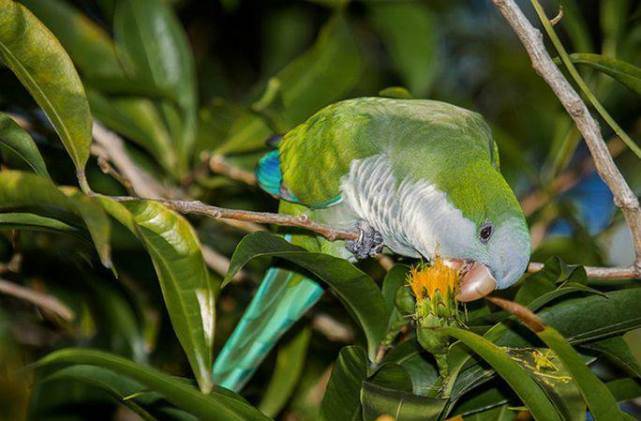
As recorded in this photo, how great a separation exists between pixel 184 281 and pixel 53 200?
→ 26 cm

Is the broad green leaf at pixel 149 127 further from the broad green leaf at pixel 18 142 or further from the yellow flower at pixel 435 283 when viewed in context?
the yellow flower at pixel 435 283

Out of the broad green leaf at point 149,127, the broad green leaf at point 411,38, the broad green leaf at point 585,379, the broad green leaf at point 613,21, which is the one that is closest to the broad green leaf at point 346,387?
the broad green leaf at point 585,379

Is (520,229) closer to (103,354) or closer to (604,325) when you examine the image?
(604,325)

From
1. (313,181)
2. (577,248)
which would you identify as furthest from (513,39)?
(313,181)

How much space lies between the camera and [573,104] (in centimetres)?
165

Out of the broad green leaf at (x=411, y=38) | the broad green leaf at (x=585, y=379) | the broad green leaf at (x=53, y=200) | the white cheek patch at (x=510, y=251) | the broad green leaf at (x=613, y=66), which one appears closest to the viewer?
the broad green leaf at (x=53, y=200)

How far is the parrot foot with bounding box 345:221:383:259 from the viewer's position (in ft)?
7.68

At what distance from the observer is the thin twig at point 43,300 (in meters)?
2.41

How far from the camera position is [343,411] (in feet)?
5.35

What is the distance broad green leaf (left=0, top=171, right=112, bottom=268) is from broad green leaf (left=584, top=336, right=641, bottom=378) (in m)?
0.97

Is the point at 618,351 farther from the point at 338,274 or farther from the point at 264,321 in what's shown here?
the point at 264,321

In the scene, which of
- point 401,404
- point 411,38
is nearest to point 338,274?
point 401,404

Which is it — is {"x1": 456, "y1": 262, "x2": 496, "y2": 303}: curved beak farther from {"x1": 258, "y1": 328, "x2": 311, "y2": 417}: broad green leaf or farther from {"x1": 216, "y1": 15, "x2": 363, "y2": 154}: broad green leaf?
{"x1": 216, "y1": 15, "x2": 363, "y2": 154}: broad green leaf

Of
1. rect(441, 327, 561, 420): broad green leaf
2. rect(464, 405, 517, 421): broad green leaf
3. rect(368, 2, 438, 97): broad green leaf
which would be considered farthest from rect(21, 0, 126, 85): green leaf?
rect(441, 327, 561, 420): broad green leaf
